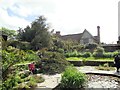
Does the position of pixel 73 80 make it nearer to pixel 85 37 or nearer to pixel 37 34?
pixel 37 34

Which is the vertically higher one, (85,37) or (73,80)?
(85,37)

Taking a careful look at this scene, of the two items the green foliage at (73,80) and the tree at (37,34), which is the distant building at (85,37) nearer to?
the tree at (37,34)

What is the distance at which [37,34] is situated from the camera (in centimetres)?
3406

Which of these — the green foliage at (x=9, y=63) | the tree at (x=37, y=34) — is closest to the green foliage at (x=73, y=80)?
the green foliage at (x=9, y=63)

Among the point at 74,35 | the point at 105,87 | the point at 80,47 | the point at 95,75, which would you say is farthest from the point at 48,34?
the point at 105,87

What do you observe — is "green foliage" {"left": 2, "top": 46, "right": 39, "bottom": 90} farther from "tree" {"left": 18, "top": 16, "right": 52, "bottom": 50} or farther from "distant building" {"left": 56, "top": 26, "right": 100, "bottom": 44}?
"distant building" {"left": 56, "top": 26, "right": 100, "bottom": 44}

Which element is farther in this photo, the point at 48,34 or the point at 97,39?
the point at 97,39

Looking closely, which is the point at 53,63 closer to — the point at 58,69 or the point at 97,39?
the point at 58,69

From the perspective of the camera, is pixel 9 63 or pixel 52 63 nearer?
pixel 9 63

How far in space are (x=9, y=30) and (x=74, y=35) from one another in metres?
18.2

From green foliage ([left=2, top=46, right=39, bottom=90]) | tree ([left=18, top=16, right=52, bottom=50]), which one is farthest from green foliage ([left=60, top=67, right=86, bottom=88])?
tree ([left=18, top=16, right=52, bottom=50])

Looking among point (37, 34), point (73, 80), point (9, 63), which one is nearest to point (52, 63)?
point (73, 80)

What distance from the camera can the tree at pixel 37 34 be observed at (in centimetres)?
3278

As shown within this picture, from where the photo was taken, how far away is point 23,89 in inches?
324
